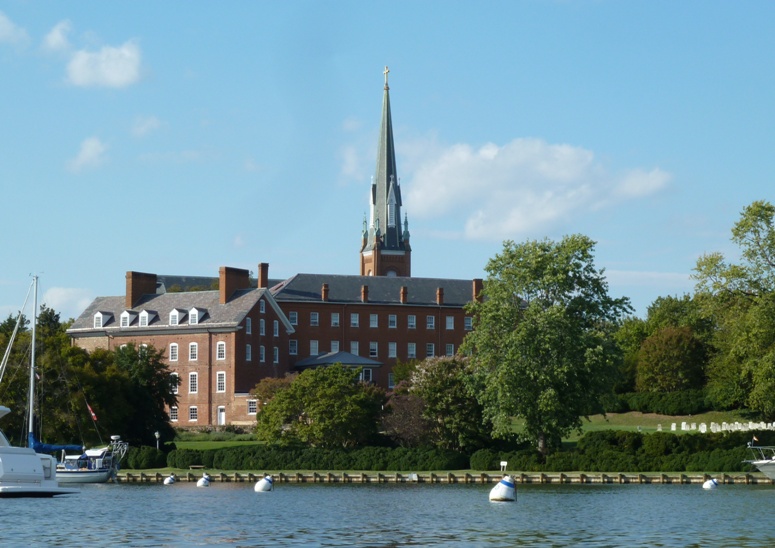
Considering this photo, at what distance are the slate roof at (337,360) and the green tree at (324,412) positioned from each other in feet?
135

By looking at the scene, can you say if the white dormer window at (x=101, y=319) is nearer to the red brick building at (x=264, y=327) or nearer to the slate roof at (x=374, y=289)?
the red brick building at (x=264, y=327)

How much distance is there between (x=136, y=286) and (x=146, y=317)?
4597 millimetres

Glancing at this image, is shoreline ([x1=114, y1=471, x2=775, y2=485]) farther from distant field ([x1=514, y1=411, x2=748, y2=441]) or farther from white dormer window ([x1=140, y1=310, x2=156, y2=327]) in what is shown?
white dormer window ([x1=140, y1=310, x2=156, y2=327])

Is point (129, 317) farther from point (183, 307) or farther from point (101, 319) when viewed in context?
point (183, 307)

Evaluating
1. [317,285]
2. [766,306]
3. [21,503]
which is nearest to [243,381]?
[317,285]

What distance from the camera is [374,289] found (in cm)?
14088

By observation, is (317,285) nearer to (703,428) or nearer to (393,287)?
(393,287)

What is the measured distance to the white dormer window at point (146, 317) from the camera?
122m

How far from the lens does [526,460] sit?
6975 centimetres

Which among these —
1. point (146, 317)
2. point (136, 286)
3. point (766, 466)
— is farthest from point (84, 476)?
point (136, 286)

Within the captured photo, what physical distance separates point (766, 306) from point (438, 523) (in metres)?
35.2

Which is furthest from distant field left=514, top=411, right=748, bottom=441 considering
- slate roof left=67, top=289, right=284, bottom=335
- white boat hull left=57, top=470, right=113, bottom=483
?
white boat hull left=57, top=470, right=113, bottom=483

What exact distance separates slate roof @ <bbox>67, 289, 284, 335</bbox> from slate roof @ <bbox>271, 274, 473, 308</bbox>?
464 inches

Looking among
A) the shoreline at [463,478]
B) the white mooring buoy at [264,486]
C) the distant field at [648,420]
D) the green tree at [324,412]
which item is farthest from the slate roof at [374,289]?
the white mooring buoy at [264,486]
